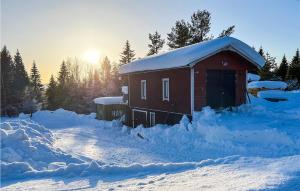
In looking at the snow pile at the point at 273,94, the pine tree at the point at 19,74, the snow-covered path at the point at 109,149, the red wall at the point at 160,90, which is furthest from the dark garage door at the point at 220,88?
the pine tree at the point at 19,74

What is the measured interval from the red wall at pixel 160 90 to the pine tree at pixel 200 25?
14.4 metres

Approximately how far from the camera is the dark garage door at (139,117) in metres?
22.3

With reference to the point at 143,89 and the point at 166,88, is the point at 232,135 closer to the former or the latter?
the point at 166,88

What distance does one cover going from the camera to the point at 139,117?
2317 centimetres

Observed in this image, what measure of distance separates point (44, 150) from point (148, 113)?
10.5 metres

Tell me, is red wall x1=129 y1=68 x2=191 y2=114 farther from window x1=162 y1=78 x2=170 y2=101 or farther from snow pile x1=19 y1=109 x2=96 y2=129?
snow pile x1=19 y1=109 x2=96 y2=129

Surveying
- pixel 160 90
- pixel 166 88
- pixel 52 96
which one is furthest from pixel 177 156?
pixel 52 96

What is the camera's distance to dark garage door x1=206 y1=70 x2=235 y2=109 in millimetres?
16938

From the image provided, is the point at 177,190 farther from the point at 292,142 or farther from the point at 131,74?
the point at 131,74

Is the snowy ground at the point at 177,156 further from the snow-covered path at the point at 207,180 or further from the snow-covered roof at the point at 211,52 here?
the snow-covered roof at the point at 211,52

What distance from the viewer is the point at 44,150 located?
11852 millimetres

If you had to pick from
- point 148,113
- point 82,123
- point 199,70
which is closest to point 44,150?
point 199,70

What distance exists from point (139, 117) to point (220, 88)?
7813mm

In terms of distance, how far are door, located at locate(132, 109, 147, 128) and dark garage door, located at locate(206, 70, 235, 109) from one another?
633cm
